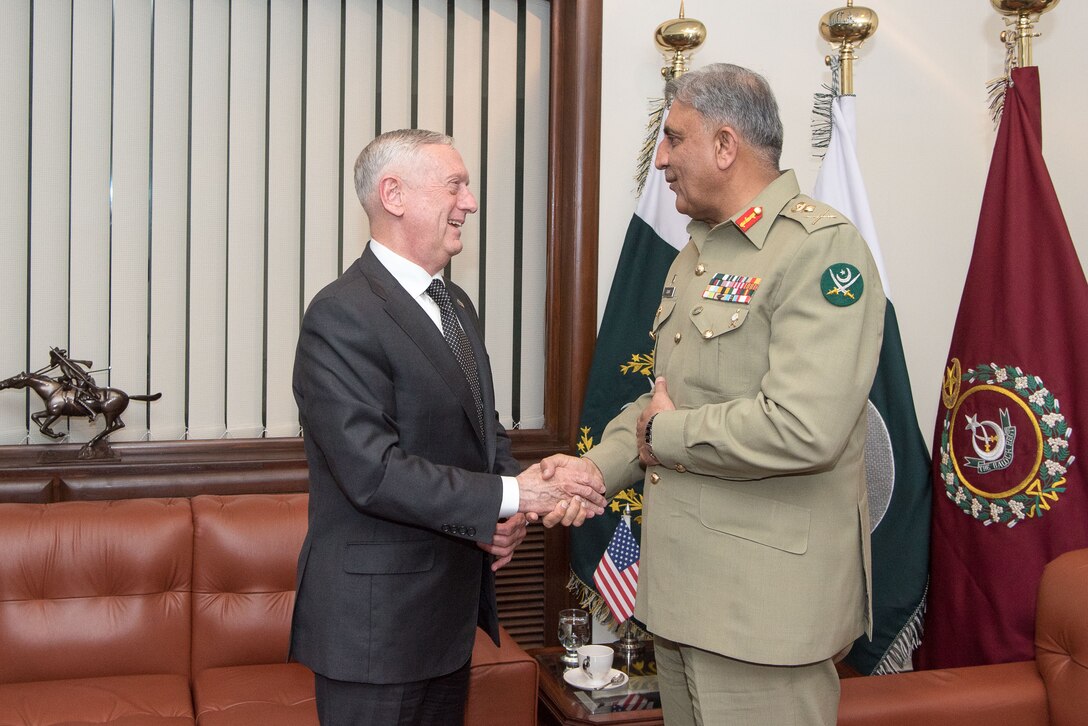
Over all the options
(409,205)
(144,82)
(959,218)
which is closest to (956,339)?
(959,218)

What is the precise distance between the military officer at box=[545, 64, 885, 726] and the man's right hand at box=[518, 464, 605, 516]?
0.50ft

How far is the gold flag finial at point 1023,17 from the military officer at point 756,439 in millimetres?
1322

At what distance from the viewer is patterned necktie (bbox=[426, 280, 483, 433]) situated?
1896mm

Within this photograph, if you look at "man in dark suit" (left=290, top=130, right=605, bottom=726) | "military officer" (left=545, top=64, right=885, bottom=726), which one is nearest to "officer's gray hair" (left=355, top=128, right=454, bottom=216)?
"man in dark suit" (left=290, top=130, right=605, bottom=726)

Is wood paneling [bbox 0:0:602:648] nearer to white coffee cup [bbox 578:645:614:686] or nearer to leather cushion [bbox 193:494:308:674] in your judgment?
leather cushion [bbox 193:494:308:674]

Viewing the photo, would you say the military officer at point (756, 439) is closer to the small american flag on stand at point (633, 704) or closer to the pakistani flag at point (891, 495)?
the small american flag on stand at point (633, 704)

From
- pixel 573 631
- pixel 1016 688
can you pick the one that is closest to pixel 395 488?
pixel 573 631

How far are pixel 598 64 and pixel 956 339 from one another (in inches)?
55.1

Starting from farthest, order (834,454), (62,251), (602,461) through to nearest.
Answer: (62,251) → (602,461) → (834,454)

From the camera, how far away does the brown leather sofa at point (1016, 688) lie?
88.8 inches

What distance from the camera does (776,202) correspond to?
72.9 inches

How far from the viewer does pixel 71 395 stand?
112 inches

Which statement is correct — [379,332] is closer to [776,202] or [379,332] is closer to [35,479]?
[776,202]

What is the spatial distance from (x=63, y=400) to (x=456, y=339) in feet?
4.90
